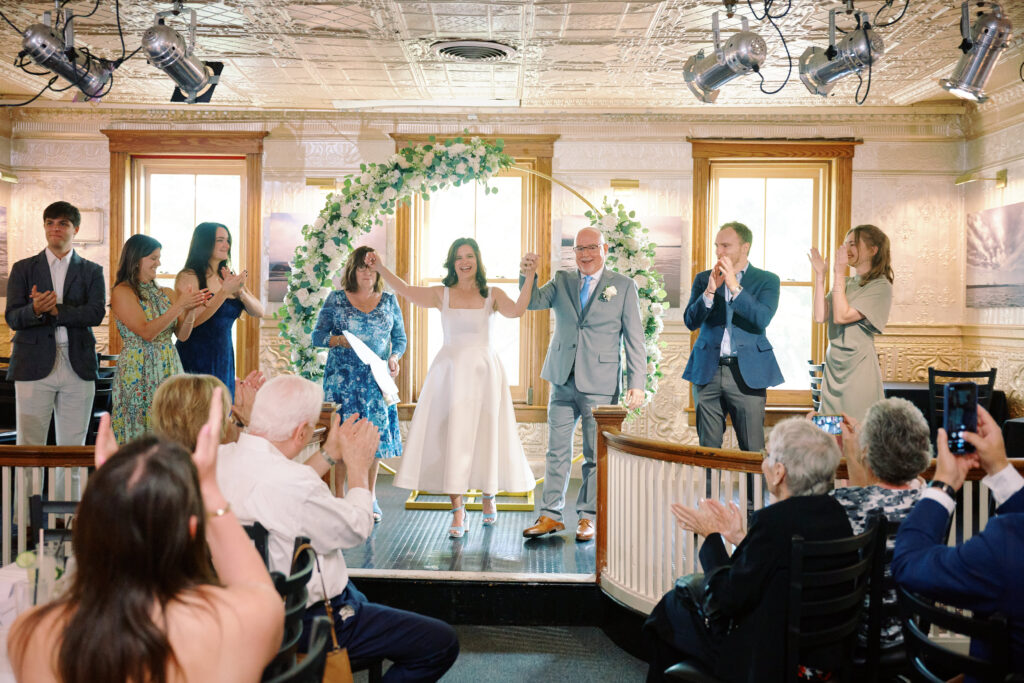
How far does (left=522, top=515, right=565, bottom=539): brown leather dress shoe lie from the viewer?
4785mm

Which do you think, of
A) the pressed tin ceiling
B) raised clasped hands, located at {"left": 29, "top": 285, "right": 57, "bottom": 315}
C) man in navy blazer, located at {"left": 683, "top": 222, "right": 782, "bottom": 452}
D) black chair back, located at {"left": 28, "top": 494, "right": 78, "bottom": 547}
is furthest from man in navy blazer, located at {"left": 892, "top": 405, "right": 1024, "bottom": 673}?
raised clasped hands, located at {"left": 29, "top": 285, "right": 57, "bottom": 315}

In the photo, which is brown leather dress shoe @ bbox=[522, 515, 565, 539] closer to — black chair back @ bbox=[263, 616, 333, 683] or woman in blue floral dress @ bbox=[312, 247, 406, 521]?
woman in blue floral dress @ bbox=[312, 247, 406, 521]

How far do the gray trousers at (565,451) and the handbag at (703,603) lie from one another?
87.3 inches

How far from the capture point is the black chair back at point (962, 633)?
6.14 ft

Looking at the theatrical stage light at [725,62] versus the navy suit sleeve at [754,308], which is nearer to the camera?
the theatrical stage light at [725,62]

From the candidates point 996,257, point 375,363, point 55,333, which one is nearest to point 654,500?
point 375,363

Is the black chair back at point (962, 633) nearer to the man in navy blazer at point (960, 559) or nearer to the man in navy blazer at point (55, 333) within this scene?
the man in navy blazer at point (960, 559)

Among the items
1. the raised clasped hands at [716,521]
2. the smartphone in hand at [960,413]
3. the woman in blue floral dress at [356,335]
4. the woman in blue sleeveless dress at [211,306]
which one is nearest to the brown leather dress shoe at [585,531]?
the woman in blue floral dress at [356,335]

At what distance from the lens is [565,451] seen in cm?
479

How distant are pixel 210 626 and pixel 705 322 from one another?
3.75 m

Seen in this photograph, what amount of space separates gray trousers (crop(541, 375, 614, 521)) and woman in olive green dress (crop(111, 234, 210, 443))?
6.65ft

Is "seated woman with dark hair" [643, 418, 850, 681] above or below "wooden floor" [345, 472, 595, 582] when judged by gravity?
above

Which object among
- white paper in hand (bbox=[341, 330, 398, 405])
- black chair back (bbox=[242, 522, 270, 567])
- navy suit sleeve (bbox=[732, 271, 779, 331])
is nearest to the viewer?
black chair back (bbox=[242, 522, 270, 567])

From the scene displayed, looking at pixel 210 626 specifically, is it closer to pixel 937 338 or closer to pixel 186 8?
pixel 186 8
